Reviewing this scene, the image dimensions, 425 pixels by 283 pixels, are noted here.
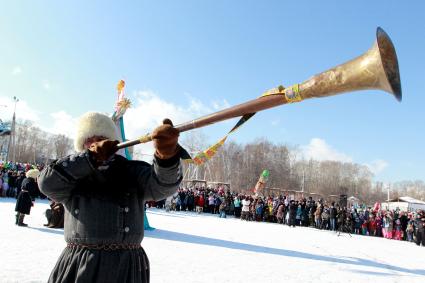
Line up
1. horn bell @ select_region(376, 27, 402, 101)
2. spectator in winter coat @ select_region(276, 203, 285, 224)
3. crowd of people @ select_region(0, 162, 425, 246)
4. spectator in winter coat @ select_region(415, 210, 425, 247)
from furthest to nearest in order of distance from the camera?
spectator in winter coat @ select_region(276, 203, 285, 224)
crowd of people @ select_region(0, 162, 425, 246)
spectator in winter coat @ select_region(415, 210, 425, 247)
horn bell @ select_region(376, 27, 402, 101)

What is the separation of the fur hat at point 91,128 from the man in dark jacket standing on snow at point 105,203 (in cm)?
27

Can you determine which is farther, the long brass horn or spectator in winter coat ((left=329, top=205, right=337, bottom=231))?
spectator in winter coat ((left=329, top=205, right=337, bottom=231))

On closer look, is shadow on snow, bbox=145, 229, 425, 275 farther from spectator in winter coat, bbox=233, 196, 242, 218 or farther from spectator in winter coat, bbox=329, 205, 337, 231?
spectator in winter coat, bbox=233, 196, 242, 218

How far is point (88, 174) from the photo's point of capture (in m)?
2.19

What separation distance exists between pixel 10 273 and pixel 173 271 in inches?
91.8

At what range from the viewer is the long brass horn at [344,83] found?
1.78 metres

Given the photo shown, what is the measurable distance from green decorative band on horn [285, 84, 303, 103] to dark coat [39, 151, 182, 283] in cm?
71

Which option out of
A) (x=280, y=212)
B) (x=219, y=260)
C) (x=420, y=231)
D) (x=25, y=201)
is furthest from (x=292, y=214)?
(x=25, y=201)

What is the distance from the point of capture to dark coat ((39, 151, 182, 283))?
2.15 meters

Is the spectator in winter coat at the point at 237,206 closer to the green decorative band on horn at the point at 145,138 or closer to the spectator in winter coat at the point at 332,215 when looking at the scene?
the spectator in winter coat at the point at 332,215

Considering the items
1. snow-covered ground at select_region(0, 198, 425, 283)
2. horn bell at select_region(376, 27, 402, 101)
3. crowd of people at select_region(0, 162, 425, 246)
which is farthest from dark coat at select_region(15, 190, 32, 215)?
horn bell at select_region(376, 27, 402, 101)

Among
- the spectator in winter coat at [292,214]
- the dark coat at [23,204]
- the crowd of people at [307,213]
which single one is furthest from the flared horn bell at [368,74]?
the spectator in winter coat at [292,214]

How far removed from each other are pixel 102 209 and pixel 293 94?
1.29m

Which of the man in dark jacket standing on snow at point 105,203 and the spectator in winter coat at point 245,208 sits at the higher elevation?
the man in dark jacket standing on snow at point 105,203
